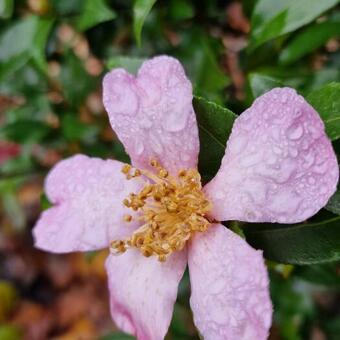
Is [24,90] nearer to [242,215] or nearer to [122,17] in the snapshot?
[122,17]

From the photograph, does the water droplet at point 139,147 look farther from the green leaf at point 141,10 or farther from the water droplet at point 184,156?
the green leaf at point 141,10

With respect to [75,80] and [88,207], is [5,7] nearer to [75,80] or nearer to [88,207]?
[75,80]

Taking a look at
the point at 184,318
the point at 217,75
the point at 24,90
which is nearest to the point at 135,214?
the point at 217,75

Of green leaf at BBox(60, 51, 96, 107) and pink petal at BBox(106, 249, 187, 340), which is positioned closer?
pink petal at BBox(106, 249, 187, 340)

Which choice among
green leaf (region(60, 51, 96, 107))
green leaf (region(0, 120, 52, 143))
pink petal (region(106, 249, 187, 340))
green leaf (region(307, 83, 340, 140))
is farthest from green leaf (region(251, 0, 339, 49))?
green leaf (region(0, 120, 52, 143))

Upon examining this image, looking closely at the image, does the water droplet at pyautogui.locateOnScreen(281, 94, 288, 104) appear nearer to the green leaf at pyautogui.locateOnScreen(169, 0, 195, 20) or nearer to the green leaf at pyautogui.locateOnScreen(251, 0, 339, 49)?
the green leaf at pyautogui.locateOnScreen(251, 0, 339, 49)

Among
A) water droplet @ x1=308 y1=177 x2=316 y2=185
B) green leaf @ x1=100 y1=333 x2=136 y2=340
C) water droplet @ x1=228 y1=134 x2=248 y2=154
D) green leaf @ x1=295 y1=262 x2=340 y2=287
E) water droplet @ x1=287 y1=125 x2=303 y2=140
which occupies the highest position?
water droplet @ x1=287 y1=125 x2=303 y2=140

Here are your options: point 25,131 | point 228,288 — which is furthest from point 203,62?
point 228,288

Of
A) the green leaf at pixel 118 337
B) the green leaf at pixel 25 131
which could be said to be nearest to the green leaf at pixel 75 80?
the green leaf at pixel 25 131
